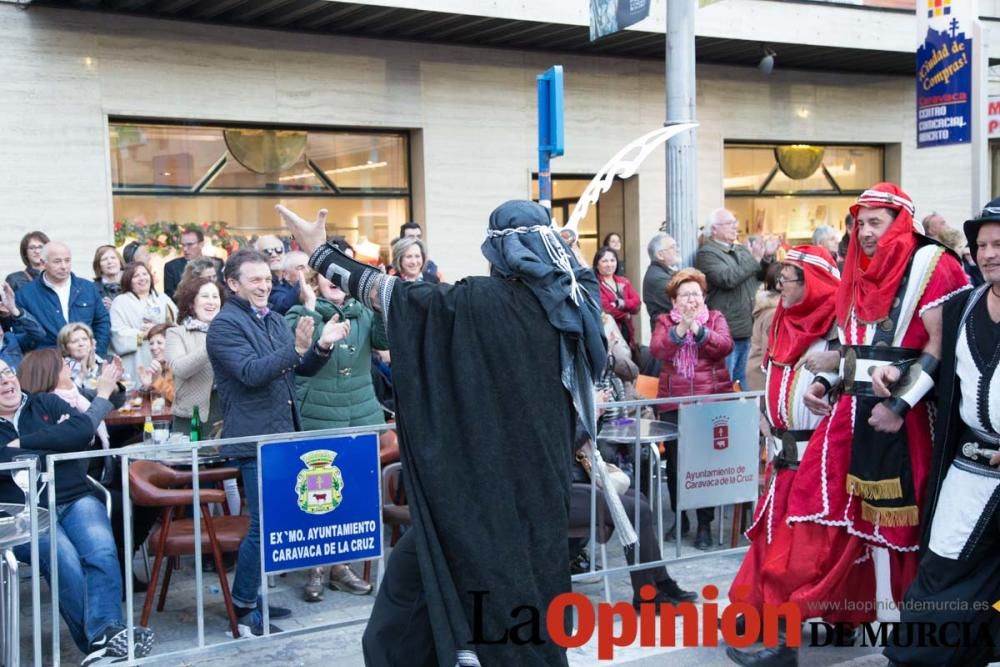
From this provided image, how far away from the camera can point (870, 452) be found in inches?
190

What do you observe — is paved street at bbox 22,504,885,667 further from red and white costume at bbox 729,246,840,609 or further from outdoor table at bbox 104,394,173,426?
outdoor table at bbox 104,394,173,426

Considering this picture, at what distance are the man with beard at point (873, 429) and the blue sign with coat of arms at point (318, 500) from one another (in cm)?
206

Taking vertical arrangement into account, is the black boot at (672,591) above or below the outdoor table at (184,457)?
below

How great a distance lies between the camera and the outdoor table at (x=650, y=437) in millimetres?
6391

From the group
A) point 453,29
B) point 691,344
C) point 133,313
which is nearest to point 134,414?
point 133,313

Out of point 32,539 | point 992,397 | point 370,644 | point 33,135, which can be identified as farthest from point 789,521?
point 33,135

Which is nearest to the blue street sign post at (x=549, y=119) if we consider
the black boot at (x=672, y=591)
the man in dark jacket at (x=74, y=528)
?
the black boot at (x=672, y=591)

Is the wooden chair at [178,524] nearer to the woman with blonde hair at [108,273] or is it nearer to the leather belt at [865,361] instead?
the leather belt at [865,361]

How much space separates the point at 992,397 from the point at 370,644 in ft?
Answer: 8.42

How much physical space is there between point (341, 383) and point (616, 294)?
3.60 metres

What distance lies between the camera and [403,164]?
13555 mm

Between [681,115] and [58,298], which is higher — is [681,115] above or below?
above

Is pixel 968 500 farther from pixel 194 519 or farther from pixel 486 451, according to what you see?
pixel 194 519

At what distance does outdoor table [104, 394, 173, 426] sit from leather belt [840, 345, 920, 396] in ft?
13.8
